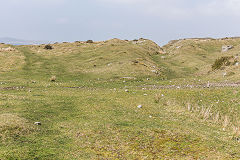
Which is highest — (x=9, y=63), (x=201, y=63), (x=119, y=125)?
(x=9, y=63)

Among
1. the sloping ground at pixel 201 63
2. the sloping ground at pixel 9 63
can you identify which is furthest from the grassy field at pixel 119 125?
the sloping ground at pixel 9 63

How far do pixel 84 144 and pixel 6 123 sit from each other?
212 inches

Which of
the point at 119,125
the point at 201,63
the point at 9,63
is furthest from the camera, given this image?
the point at 201,63

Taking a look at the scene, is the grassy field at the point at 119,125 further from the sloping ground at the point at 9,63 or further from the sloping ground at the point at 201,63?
the sloping ground at the point at 9,63

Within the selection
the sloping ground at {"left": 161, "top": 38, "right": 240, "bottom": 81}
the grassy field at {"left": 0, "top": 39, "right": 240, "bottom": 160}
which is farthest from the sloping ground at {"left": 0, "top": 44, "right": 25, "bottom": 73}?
the sloping ground at {"left": 161, "top": 38, "right": 240, "bottom": 81}

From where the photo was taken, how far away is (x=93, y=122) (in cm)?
1482

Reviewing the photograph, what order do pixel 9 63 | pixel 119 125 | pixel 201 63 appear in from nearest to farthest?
pixel 119 125 → pixel 9 63 → pixel 201 63

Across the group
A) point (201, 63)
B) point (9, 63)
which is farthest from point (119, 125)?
point (201, 63)

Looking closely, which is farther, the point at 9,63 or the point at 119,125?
the point at 9,63

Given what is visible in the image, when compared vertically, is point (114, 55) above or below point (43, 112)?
above

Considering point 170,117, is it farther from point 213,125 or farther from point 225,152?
point 225,152

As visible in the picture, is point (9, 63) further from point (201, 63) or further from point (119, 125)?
point (201, 63)

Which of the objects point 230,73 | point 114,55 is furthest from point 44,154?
point 114,55

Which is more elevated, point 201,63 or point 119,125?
point 201,63
